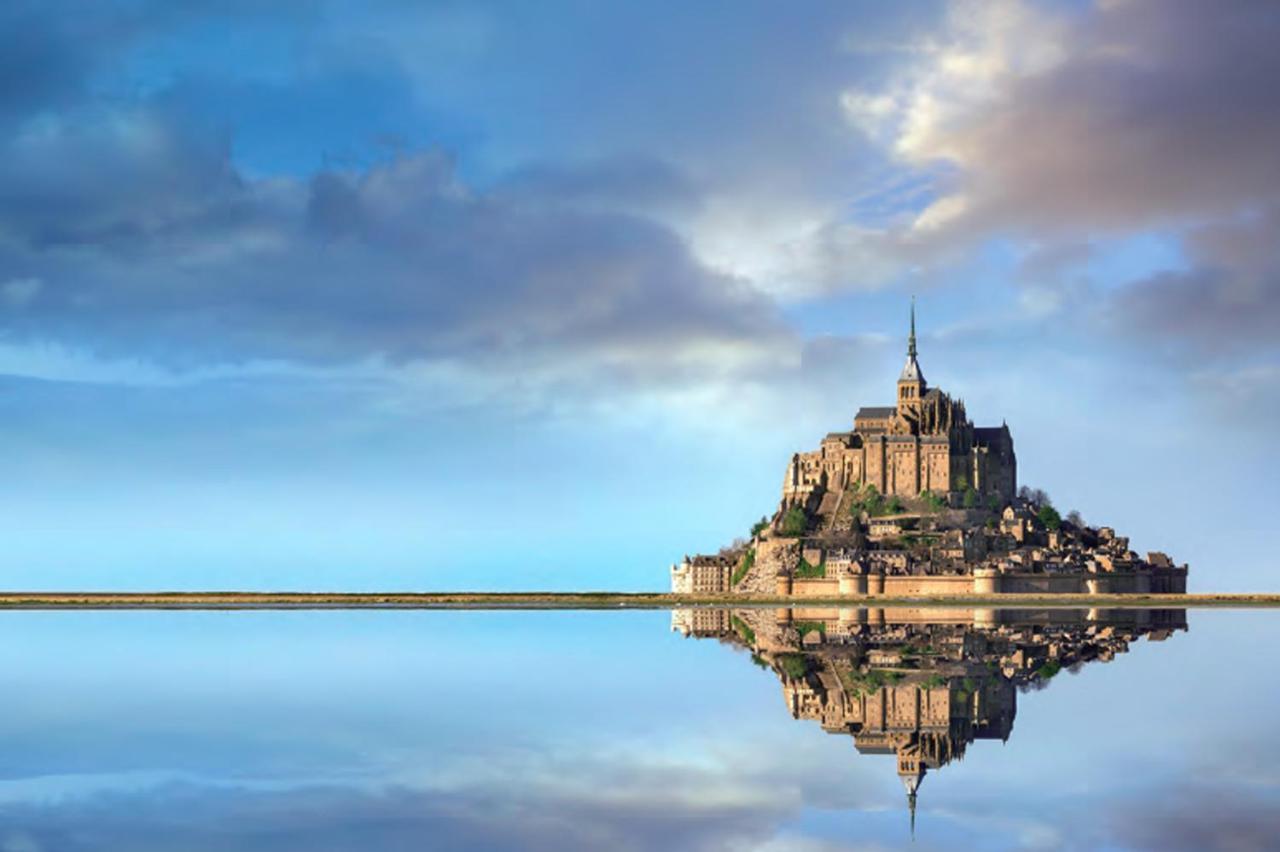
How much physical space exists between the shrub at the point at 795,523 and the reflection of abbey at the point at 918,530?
115mm

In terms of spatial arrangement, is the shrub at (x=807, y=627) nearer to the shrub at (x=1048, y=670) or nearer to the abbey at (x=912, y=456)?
the shrub at (x=1048, y=670)

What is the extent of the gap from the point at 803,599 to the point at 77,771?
100563mm

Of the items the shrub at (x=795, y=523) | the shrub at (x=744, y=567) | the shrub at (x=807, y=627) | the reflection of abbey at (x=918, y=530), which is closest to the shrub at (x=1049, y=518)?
the reflection of abbey at (x=918, y=530)

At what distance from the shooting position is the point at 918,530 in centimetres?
12712

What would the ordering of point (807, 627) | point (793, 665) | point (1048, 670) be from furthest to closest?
1. point (807, 627)
2. point (793, 665)
3. point (1048, 670)

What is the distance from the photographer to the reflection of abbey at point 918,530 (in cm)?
12144

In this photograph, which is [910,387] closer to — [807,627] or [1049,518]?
[1049,518]

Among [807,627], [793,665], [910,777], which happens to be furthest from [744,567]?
[910,777]

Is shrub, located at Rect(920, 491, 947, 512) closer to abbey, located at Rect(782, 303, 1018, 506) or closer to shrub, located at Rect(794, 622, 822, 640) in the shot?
abbey, located at Rect(782, 303, 1018, 506)

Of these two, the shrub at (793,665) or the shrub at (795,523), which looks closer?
the shrub at (793,665)

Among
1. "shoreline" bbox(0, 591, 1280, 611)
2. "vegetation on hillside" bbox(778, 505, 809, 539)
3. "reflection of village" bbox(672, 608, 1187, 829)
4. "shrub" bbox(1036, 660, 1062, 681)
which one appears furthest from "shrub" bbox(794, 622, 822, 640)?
"vegetation on hillside" bbox(778, 505, 809, 539)

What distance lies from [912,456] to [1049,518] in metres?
11.9

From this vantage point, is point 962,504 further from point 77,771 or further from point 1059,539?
point 77,771

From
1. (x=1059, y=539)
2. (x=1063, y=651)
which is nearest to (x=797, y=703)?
(x=1063, y=651)
